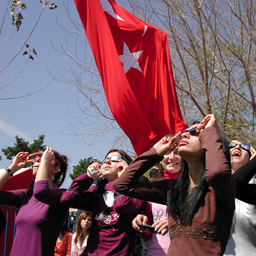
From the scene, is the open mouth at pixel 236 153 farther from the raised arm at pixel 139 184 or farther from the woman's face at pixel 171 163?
the raised arm at pixel 139 184

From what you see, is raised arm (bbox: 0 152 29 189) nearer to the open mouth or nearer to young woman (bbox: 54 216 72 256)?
young woman (bbox: 54 216 72 256)

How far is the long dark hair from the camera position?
7.27ft

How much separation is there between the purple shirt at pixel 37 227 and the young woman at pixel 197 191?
111 cm

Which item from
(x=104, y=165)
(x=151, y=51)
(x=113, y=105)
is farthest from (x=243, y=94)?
(x=104, y=165)

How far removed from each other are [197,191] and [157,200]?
0.48 metres

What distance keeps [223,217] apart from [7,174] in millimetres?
2498

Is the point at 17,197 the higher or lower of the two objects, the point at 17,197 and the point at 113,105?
the lower

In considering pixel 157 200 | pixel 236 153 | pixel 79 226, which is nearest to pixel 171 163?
pixel 236 153

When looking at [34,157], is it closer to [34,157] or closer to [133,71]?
[34,157]

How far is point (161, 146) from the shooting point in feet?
8.73

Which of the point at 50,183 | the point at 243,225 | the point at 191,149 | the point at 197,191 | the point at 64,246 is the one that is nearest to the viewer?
the point at 197,191

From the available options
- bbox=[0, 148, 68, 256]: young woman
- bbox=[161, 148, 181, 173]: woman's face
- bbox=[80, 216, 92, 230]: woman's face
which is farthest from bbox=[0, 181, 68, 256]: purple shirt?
bbox=[80, 216, 92, 230]: woman's face

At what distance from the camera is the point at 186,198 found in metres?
2.35

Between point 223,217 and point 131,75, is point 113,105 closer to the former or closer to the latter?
point 131,75
